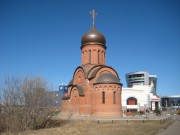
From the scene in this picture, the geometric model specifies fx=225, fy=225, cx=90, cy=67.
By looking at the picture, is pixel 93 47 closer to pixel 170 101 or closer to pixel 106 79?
pixel 106 79

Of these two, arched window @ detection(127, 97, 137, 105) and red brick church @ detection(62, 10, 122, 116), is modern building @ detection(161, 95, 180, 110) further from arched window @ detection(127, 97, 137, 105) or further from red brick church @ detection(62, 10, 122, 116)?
red brick church @ detection(62, 10, 122, 116)

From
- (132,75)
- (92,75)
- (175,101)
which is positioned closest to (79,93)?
(92,75)

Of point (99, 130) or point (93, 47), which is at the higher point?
point (93, 47)

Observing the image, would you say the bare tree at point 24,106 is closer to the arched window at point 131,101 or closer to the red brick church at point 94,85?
the red brick church at point 94,85

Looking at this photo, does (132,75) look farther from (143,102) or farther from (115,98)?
(115,98)

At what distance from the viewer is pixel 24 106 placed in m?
16.3

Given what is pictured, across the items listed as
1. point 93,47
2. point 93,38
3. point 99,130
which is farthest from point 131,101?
point 99,130

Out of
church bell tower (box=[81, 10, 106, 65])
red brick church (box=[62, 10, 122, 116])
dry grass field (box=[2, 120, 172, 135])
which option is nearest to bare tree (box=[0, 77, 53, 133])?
dry grass field (box=[2, 120, 172, 135])

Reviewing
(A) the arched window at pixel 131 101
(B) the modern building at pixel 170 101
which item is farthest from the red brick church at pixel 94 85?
(B) the modern building at pixel 170 101

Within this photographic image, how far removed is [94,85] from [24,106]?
17003 millimetres

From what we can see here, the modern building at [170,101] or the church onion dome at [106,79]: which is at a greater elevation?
the church onion dome at [106,79]

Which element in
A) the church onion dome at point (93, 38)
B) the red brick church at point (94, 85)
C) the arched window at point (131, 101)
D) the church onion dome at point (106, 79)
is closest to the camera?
the red brick church at point (94, 85)

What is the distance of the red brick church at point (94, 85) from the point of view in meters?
31.3

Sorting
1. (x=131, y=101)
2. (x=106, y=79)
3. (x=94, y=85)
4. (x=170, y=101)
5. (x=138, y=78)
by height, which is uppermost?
(x=138, y=78)
